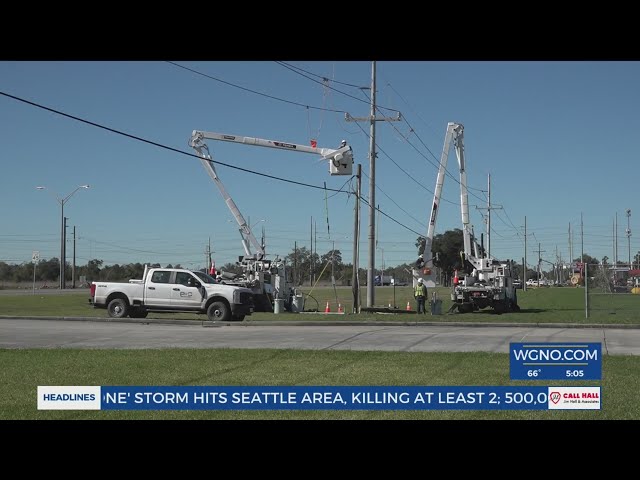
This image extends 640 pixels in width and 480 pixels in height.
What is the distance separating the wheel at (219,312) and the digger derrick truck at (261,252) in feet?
18.6

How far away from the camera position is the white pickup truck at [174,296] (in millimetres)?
26672

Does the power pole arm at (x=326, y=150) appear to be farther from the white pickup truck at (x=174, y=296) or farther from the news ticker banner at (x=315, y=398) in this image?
the news ticker banner at (x=315, y=398)

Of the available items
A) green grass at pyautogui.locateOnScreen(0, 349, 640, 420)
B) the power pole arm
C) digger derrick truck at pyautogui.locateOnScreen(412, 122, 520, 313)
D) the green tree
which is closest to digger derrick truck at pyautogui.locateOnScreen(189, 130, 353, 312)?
the power pole arm

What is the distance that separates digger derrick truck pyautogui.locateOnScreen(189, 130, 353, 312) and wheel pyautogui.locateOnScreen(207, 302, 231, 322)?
5665 mm

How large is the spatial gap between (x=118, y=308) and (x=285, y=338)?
33.4ft

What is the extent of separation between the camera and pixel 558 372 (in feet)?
35.7

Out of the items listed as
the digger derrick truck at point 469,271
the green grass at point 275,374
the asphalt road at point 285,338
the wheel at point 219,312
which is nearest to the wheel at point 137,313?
the wheel at point 219,312

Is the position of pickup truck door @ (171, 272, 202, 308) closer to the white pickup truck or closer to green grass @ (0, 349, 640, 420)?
the white pickup truck

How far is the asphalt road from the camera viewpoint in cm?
1678

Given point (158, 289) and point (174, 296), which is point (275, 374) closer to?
point (174, 296)

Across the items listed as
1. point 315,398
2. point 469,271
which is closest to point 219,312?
point 469,271
